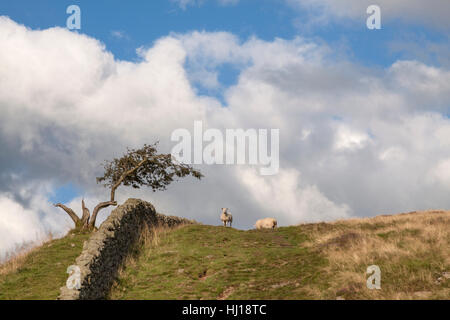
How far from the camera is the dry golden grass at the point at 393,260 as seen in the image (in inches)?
681

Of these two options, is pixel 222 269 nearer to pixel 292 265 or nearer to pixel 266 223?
pixel 292 265

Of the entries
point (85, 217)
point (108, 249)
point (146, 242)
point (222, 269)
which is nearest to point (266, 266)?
point (222, 269)

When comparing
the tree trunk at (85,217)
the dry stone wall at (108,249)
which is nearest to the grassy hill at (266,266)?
the dry stone wall at (108,249)

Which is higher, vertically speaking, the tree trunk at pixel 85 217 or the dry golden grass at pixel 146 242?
→ the tree trunk at pixel 85 217

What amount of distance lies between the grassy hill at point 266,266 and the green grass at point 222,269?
44 millimetres

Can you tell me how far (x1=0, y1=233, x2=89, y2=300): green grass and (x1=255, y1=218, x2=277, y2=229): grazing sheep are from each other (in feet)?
54.1

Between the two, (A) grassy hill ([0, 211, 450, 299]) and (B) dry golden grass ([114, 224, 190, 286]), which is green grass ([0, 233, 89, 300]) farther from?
(B) dry golden grass ([114, 224, 190, 286])

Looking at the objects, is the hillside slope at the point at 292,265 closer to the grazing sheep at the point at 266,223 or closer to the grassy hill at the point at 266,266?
the grassy hill at the point at 266,266

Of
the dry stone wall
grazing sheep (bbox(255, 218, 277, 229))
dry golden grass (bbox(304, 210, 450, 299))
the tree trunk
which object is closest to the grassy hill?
dry golden grass (bbox(304, 210, 450, 299))

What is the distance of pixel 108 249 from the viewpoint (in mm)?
22891
